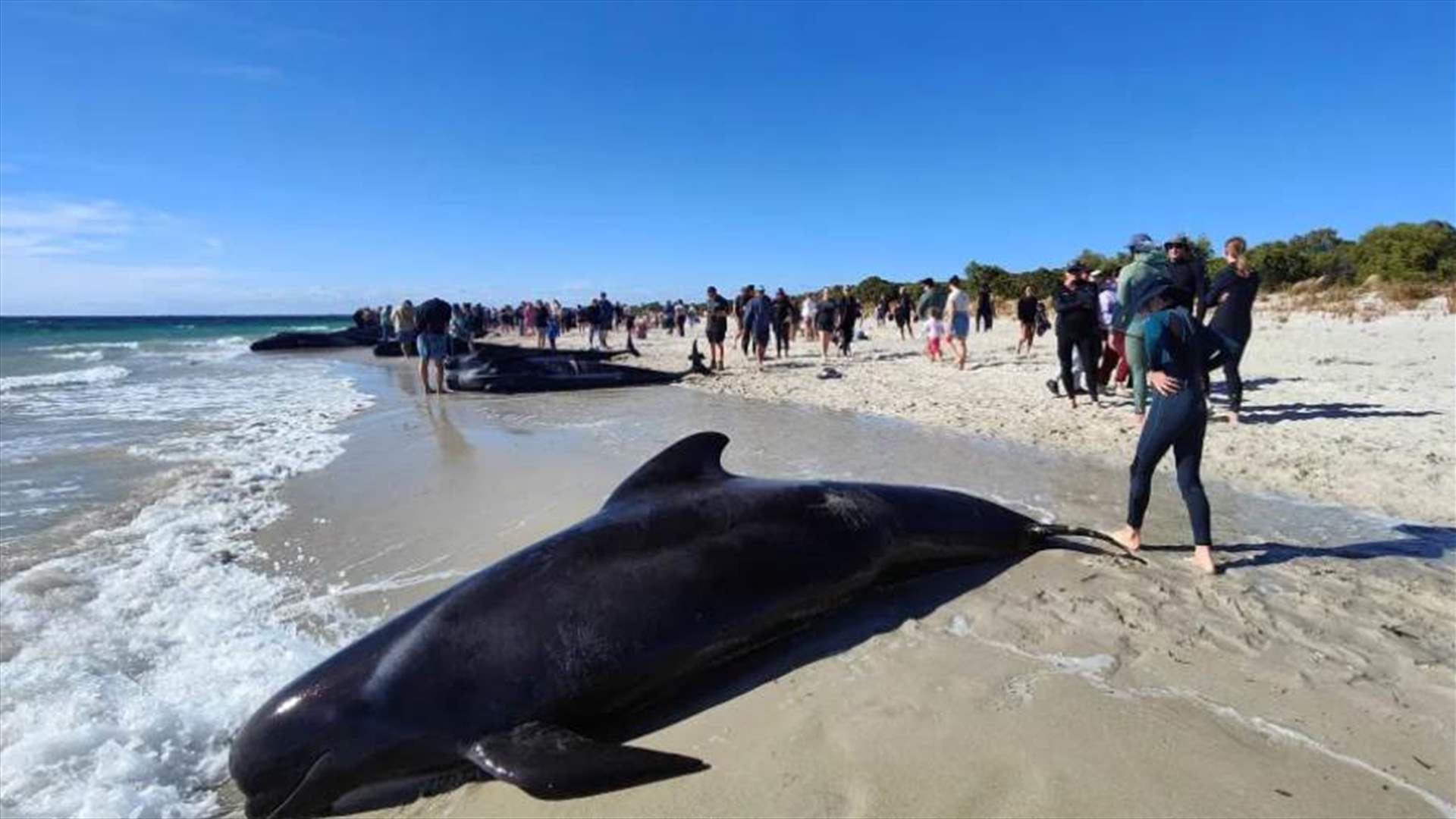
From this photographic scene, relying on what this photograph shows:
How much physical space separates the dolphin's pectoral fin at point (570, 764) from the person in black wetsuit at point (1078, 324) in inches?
391

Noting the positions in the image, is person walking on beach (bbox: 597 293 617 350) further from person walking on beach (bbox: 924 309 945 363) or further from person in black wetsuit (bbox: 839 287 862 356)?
person walking on beach (bbox: 924 309 945 363)

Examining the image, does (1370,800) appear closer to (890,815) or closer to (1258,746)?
(1258,746)

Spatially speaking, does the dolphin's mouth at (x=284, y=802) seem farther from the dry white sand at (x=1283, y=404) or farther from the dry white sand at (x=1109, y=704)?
the dry white sand at (x=1283, y=404)

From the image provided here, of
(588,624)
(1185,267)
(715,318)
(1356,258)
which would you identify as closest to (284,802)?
(588,624)

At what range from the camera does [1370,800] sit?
2822 mm

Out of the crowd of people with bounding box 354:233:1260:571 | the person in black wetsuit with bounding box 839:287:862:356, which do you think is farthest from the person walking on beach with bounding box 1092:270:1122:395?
the person in black wetsuit with bounding box 839:287:862:356

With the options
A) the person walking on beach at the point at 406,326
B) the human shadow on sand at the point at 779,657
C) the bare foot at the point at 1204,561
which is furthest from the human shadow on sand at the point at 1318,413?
the person walking on beach at the point at 406,326

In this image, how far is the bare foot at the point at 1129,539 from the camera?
18.2 feet

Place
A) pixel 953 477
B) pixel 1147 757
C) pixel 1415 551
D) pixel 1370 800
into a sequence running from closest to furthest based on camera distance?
pixel 1370 800 < pixel 1147 757 < pixel 1415 551 < pixel 953 477

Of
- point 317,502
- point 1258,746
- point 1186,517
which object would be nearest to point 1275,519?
point 1186,517

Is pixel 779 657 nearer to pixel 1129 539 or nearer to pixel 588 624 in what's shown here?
pixel 588 624

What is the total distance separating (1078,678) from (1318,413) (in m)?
9.07

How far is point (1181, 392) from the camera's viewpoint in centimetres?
514

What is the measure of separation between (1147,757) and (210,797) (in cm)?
393
